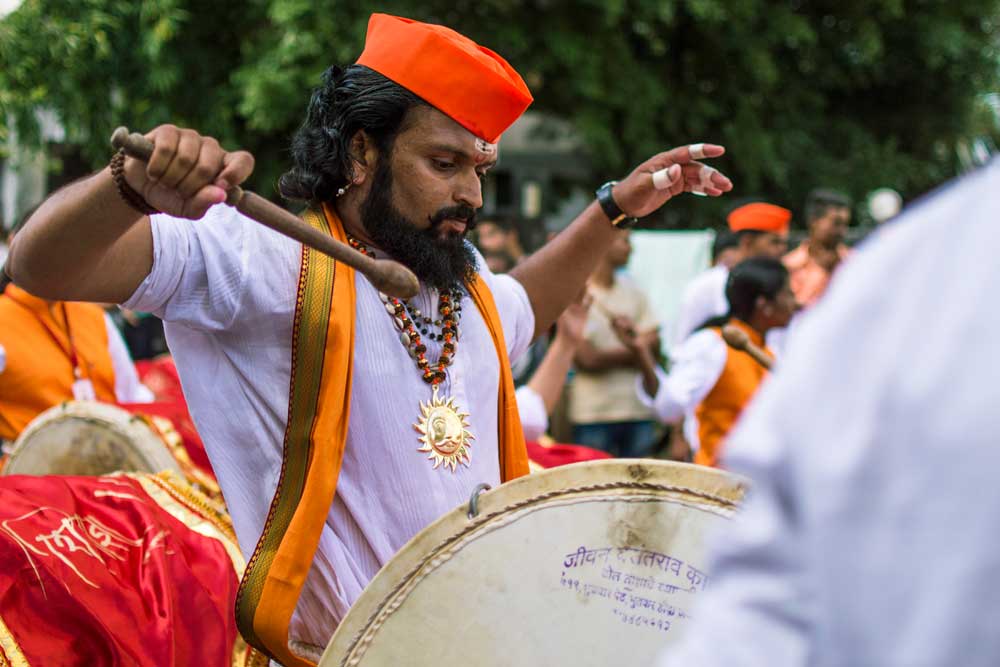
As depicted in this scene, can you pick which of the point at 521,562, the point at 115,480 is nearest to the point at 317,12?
the point at 115,480

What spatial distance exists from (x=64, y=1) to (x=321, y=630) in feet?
22.2

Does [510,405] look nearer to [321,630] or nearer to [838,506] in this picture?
[321,630]

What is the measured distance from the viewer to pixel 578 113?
10727 mm

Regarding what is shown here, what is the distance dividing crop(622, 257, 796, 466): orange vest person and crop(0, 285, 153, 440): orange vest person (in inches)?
94.8

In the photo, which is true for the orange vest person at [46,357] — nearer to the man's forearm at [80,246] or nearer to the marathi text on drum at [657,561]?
the man's forearm at [80,246]

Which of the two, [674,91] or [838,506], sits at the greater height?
[674,91]

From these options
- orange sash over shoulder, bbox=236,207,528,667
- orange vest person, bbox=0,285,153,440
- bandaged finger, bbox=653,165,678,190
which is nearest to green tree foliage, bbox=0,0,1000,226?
orange vest person, bbox=0,285,153,440

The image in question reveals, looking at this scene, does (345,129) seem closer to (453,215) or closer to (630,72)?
(453,215)

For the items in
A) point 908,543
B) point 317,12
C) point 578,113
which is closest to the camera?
point 908,543

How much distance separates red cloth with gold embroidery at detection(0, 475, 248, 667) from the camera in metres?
2.88

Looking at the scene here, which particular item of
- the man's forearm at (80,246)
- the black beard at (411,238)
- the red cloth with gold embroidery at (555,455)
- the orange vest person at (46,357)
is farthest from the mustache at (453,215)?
the orange vest person at (46,357)

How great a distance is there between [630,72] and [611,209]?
824cm

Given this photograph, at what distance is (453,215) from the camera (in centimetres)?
260

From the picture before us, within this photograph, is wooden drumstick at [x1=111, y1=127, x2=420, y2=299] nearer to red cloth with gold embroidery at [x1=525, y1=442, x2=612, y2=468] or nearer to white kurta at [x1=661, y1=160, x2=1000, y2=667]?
white kurta at [x1=661, y1=160, x2=1000, y2=667]
